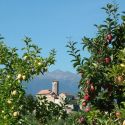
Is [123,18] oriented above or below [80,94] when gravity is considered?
above

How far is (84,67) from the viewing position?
919 centimetres

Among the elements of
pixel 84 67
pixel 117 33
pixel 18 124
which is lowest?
pixel 18 124

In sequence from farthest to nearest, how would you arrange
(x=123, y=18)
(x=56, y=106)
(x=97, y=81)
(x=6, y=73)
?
(x=56, y=106)
(x=6, y=73)
(x=123, y=18)
(x=97, y=81)

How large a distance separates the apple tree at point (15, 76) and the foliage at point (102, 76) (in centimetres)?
103

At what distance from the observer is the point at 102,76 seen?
29.8 feet

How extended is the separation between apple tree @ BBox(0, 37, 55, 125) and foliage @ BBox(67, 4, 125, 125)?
103 centimetres

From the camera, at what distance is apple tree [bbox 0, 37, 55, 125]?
9737 mm

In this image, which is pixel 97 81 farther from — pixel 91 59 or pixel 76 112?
pixel 76 112

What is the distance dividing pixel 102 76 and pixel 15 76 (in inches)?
82.6

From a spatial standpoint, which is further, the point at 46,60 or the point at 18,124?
the point at 46,60

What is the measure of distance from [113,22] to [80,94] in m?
1.58

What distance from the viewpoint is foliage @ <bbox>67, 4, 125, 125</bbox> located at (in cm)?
908

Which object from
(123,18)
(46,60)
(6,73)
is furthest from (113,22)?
(6,73)

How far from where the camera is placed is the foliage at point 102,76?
9.08m
